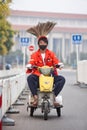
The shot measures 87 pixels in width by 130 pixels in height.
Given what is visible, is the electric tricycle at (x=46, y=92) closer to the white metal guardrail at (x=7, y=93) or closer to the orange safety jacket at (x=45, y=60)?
the orange safety jacket at (x=45, y=60)

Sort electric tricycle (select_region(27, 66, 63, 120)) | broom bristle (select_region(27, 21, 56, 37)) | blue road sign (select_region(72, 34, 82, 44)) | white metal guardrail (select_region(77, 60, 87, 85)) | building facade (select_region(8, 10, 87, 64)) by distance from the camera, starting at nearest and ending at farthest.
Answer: electric tricycle (select_region(27, 66, 63, 120)) < broom bristle (select_region(27, 21, 56, 37)) < white metal guardrail (select_region(77, 60, 87, 85)) < blue road sign (select_region(72, 34, 82, 44)) < building facade (select_region(8, 10, 87, 64))

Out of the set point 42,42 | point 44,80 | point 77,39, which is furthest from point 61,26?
point 44,80

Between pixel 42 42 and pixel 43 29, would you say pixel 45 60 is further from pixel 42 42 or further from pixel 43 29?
pixel 43 29

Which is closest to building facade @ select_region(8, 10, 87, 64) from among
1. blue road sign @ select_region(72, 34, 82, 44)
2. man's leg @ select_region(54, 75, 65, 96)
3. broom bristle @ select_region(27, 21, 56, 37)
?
blue road sign @ select_region(72, 34, 82, 44)

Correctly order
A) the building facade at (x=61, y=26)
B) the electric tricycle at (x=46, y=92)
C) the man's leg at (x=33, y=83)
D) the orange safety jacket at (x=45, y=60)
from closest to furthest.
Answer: the electric tricycle at (x=46, y=92), the man's leg at (x=33, y=83), the orange safety jacket at (x=45, y=60), the building facade at (x=61, y=26)

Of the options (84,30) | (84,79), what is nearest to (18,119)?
(84,79)

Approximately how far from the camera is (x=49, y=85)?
514 inches

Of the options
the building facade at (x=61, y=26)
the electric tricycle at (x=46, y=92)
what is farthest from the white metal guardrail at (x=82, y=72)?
the building facade at (x=61, y=26)

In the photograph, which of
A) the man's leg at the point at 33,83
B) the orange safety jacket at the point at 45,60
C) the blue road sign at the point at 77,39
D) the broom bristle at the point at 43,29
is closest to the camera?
the man's leg at the point at 33,83

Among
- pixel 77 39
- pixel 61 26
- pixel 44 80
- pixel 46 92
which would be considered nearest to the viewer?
pixel 44 80

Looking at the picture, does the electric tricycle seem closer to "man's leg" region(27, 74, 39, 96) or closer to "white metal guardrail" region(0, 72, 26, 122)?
"man's leg" region(27, 74, 39, 96)

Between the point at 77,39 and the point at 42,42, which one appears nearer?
the point at 42,42

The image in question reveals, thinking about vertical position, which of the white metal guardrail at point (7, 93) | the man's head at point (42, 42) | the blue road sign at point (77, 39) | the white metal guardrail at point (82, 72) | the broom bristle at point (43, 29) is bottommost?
the white metal guardrail at point (82, 72)

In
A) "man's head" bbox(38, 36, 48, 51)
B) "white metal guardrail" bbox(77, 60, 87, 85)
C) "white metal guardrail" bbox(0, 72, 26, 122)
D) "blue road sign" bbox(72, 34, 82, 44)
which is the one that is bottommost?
"white metal guardrail" bbox(77, 60, 87, 85)
